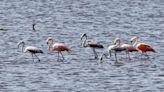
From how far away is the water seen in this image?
27.5 meters

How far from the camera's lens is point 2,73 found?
29234 mm

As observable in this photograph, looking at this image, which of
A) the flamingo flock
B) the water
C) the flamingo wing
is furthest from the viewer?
the flamingo wing

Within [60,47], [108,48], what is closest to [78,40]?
[60,47]

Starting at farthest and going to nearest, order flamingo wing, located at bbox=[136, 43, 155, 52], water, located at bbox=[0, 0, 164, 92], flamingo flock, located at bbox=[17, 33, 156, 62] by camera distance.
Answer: flamingo wing, located at bbox=[136, 43, 155, 52] → flamingo flock, located at bbox=[17, 33, 156, 62] → water, located at bbox=[0, 0, 164, 92]

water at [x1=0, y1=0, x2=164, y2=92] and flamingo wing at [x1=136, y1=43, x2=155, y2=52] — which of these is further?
flamingo wing at [x1=136, y1=43, x2=155, y2=52]

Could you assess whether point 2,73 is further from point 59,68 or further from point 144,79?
point 144,79

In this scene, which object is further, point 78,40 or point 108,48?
point 78,40

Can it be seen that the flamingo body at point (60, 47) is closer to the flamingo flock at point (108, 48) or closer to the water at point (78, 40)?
the flamingo flock at point (108, 48)

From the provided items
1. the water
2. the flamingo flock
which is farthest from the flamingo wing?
the water

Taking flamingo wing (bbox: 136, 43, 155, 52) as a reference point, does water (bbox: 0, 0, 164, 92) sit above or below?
below

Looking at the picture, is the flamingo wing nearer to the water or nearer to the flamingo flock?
the flamingo flock

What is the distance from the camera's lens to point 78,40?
37.5m

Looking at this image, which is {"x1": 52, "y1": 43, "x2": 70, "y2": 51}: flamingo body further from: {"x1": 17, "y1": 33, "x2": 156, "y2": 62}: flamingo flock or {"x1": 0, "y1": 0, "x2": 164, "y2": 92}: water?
{"x1": 0, "y1": 0, "x2": 164, "y2": 92}: water

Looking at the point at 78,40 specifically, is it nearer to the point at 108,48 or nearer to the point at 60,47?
the point at 60,47
